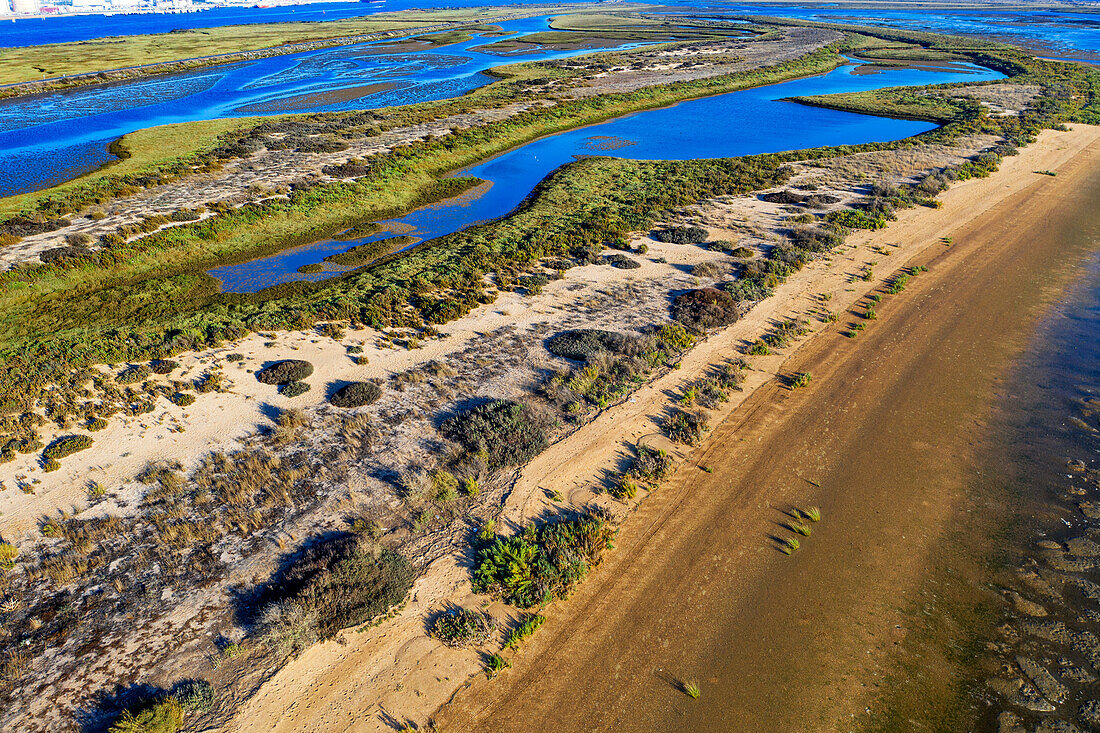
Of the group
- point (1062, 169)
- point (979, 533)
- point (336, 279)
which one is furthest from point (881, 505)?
point (1062, 169)

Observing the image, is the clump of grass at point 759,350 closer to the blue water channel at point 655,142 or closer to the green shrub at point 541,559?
the green shrub at point 541,559

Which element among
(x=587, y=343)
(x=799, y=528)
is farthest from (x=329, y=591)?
(x=587, y=343)

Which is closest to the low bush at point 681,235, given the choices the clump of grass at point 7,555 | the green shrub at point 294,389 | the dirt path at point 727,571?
the dirt path at point 727,571

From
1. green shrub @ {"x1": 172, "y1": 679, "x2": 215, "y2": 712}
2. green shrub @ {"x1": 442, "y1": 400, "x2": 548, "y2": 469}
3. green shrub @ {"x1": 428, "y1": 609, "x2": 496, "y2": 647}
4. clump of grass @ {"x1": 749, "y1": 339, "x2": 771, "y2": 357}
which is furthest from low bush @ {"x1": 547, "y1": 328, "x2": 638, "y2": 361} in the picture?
green shrub @ {"x1": 172, "y1": 679, "x2": 215, "y2": 712}

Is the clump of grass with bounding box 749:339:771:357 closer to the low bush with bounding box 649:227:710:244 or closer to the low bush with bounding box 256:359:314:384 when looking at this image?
the low bush with bounding box 649:227:710:244

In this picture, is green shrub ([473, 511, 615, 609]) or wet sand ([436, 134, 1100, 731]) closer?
wet sand ([436, 134, 1100, 731])

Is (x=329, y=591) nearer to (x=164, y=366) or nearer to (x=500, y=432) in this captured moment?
(x=500, y=432)
